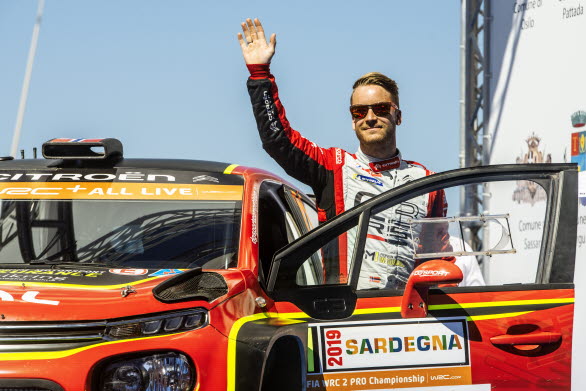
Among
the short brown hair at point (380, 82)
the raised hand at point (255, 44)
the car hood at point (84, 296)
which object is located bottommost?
the car hood at point (84, 296)

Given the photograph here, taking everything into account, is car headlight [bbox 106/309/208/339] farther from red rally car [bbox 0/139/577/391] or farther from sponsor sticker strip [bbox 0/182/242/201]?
sponsor sticker strip [bbox 0/182/242/201]

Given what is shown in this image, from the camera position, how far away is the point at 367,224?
3.85 m

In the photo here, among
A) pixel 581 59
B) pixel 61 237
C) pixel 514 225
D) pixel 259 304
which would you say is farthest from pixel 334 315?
pixel 581 59

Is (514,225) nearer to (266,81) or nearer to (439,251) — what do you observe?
(439,251)

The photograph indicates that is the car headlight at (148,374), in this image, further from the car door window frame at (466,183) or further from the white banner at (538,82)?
the white banner at (538,82)

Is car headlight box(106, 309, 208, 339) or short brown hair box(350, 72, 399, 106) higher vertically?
short brown hair box(350, 72, 399, 106)

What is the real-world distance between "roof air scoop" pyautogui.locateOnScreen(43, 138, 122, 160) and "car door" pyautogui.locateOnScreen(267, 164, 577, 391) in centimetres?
125

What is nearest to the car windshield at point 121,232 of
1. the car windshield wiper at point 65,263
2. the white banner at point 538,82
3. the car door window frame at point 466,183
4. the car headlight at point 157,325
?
the car windshield wiper at point 65,263

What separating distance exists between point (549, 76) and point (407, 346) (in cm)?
642

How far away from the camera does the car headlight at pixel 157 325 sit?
11.0ft

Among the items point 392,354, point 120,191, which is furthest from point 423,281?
Result: point 120,191

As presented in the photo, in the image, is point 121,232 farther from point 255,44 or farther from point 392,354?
point 392,354

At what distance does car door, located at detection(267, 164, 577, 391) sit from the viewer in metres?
3.80

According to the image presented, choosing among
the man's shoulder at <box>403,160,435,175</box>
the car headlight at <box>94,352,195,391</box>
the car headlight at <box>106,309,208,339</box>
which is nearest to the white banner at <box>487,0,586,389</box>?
the man's shoulder at <box>403,160,435,175</box>
